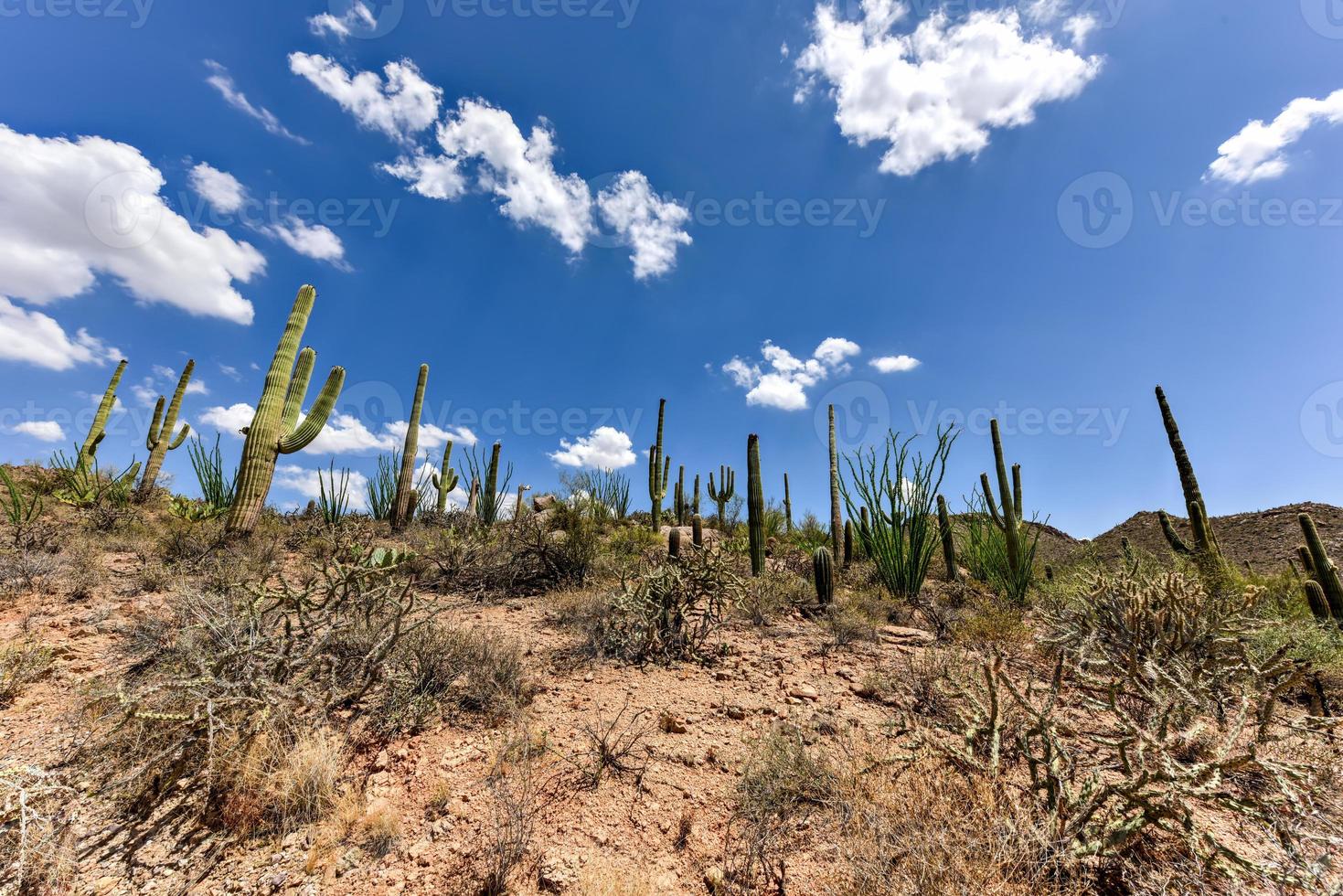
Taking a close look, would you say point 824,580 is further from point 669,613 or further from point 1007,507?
point 1007,507

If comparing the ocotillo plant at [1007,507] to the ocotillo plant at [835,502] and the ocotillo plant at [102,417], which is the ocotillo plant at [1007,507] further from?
the ocotillo plant at [102,417]

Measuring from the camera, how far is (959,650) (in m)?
4.23

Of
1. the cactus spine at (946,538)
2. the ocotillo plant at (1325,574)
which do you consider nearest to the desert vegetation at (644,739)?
the ocotillo plant at (1325,574)

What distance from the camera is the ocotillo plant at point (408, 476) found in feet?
31.6

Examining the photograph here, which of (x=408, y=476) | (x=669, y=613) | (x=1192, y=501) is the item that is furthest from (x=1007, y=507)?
(x=408, y=476)

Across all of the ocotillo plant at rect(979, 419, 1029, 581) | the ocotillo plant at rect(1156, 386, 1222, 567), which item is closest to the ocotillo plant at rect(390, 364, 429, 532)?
the ocotillo plant at rect(979, 419, 1029, 581)

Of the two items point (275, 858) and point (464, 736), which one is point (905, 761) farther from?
point (275, 858)

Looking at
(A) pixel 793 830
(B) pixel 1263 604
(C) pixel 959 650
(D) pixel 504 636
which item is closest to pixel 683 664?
Result: (D) pixel 504 636

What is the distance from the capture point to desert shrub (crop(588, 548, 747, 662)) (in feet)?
13.8

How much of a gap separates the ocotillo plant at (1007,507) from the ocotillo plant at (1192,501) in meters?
2.29

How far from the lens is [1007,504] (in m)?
7.91

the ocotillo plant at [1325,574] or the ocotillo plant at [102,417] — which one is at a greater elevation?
the ocotillo plant at [102,417]

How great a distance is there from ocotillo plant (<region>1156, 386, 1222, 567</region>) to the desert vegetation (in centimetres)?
189

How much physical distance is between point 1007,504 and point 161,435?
17.0m
